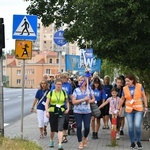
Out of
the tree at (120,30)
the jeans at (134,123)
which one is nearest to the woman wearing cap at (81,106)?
the jeans at (134,123)

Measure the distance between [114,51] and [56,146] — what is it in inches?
116

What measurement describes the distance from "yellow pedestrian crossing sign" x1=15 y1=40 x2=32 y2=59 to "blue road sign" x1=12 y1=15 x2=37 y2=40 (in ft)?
0.42

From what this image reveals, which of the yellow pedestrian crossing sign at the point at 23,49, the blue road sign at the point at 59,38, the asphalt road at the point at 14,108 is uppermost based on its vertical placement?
the blue road sign at the point at 59,38

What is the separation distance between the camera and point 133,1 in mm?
11688

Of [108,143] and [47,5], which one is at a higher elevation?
[47,5]

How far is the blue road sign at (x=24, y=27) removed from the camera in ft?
39.8

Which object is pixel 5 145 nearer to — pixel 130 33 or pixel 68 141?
pixel 68 141

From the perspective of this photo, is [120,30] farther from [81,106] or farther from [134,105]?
[81,106]

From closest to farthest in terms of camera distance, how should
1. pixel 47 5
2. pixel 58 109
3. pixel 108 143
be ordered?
pixel 58 109
pixel 108 143
pixel 47 5

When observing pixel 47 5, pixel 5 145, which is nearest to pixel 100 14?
pixel 5 145

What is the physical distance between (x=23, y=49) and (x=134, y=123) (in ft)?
10.9

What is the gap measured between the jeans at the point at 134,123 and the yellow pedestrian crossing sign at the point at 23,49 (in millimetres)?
2929

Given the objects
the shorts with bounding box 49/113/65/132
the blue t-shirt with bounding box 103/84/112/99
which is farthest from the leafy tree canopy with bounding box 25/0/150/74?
the shorts with bounding box 49/113/65/132

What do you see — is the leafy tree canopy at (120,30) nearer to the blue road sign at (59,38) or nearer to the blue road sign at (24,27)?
the blue road sign at (24,27)
